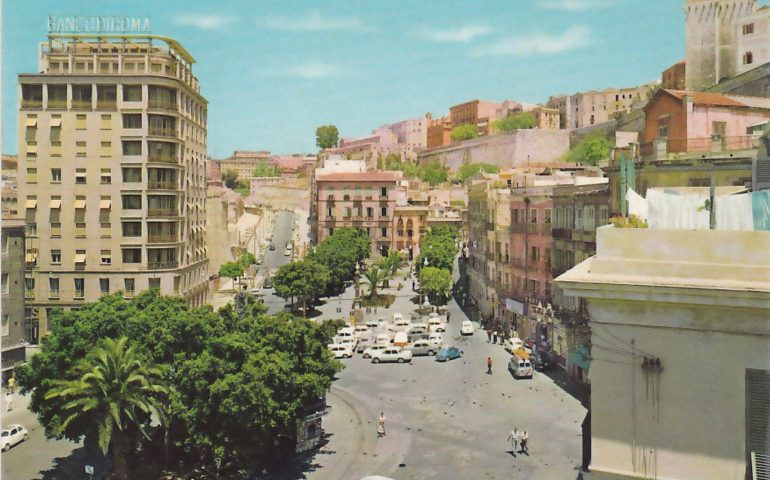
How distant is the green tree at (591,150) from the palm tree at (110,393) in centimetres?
6450

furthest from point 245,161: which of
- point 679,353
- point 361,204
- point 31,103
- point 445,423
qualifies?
point 679,353

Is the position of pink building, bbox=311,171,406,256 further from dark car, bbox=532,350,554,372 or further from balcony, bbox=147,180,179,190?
dark car, bbox=532,350,554,372

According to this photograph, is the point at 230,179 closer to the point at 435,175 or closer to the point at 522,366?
the point at 435,175

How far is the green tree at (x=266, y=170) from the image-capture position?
16109 centimetres

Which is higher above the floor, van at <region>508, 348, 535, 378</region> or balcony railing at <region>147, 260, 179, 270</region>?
balcony railing at <region>147, 260, 179, 270</region>

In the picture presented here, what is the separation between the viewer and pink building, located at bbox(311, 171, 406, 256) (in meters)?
77.9

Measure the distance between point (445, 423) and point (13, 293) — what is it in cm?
1910

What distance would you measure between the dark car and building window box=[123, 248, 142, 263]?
20.6 m

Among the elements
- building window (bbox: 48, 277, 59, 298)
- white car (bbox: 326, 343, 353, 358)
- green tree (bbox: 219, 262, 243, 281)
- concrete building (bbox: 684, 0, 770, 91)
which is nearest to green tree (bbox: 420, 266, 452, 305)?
Result: green tree (bbox: 219, 262, 243, 281)

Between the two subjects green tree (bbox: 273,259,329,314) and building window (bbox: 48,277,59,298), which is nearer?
building window (bbox: 48,277,59,298)

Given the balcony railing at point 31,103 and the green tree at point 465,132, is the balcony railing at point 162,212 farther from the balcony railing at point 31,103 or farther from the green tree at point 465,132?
the green tree at point 465,132

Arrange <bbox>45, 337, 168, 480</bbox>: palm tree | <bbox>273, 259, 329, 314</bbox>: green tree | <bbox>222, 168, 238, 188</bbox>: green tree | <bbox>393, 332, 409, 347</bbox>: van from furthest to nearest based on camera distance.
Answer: <bbox>222, 168, 238, 188</bbox>: green tree < <bbox>273, 259, 329, 314</bbox>: green tree < <bbox>393, 332, 409, 347</bbox>: van < <bbox>45, 337, 168, 480</bbox>: palm tree

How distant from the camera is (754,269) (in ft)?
17.6

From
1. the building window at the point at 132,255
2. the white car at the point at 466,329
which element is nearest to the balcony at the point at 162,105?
the building window at the point at 132,255
